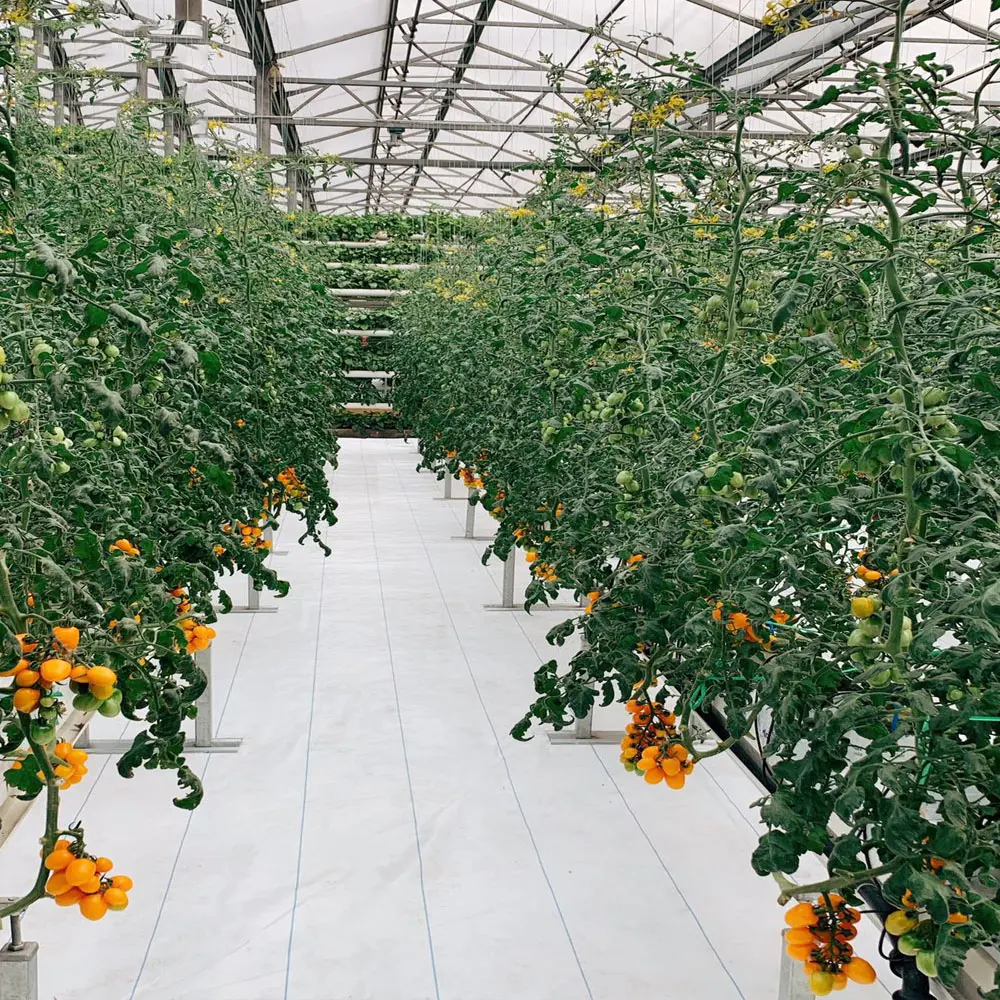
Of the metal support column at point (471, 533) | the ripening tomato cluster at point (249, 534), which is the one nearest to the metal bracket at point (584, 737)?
the ripening tomato cluster at point (249, 534)

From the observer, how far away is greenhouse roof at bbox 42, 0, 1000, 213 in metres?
8.16

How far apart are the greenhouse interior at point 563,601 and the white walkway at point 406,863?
0.05 ft

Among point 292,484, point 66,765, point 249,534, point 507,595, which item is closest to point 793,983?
point 66,765

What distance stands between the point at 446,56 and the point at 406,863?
950cm

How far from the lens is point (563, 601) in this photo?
609 cm

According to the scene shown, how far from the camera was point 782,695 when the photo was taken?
1.55 metres

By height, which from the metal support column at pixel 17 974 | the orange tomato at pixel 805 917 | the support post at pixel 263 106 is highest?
the support post at pixel 263 106

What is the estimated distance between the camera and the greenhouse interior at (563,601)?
1.42 m

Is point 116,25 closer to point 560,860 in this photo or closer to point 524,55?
point 524,55

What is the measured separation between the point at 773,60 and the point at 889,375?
771cm

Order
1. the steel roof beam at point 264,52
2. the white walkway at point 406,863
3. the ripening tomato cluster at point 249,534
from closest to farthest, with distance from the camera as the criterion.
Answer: the white walkway at point 406,863
the ripening tomato cluster at point 249,534
the steel roof beam at point 264,52

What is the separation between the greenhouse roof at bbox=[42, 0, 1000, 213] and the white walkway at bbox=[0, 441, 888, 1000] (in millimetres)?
3974

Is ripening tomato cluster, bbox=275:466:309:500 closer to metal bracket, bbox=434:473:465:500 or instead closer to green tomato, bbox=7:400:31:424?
green tomato, bbox=7:400:31:424

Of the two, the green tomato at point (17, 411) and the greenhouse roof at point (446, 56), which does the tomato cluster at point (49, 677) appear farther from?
the greenhouse roof at point (446, 56)
